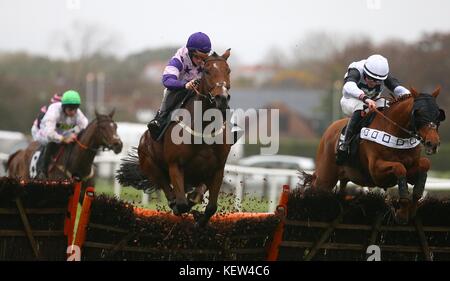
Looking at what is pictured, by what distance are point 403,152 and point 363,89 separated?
0.96 meters

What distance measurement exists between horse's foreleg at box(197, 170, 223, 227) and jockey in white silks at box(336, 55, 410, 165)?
187 cm

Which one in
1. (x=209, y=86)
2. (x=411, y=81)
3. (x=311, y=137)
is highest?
(x=209, y=86)

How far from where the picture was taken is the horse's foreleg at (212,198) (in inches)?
297

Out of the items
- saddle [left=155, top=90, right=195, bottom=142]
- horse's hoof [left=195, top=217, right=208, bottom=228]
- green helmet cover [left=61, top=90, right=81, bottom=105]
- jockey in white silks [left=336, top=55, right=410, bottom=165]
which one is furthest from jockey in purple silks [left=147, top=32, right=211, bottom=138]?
green helmet cover [left=61, top=90, right=81, bottom=105]

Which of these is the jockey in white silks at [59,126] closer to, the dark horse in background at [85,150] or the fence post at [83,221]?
the dark horse in background at [85,150]

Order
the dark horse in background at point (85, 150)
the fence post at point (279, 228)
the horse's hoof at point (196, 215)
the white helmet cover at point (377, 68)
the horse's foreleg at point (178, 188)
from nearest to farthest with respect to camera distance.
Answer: the fence post at point (279, 228) < the horse's foreleg at point (178, 188) < the horse's hoof at point (196, 215) < the white helmet cover at point (377, 68) < the dark horse in background at point (85, 150)

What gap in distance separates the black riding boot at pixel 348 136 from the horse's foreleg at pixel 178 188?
209cm

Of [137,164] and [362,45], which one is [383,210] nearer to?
[137,164]

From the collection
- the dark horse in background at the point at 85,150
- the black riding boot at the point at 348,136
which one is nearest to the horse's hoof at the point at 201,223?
the black riding boot at the point at 348,136

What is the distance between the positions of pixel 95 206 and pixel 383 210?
2649mm

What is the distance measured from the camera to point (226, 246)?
721cm

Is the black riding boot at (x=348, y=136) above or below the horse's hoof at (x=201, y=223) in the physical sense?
above
